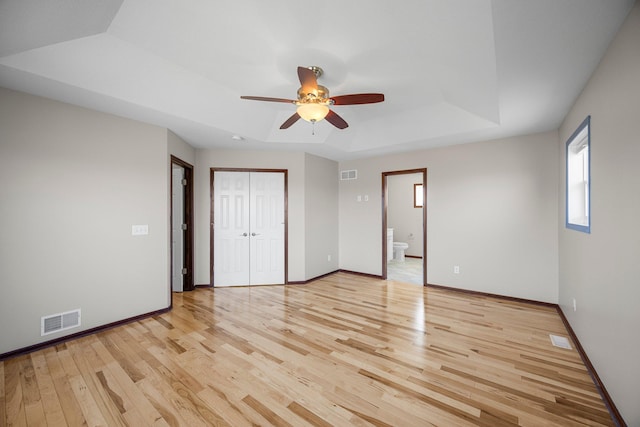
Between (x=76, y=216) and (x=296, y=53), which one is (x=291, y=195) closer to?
(x=296, y=53)

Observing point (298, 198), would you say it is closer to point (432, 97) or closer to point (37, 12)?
point (432, 97)

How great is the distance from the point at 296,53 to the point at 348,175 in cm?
339

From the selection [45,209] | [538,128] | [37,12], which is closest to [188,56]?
[37,12]

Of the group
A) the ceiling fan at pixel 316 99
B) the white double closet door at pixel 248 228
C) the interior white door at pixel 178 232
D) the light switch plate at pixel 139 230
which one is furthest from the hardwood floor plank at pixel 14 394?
the ceiling fan at pixel 316 99

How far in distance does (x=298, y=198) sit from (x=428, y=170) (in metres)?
2.38

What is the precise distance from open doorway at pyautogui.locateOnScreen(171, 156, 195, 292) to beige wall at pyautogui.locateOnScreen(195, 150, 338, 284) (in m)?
0.15

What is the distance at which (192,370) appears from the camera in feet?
6.98

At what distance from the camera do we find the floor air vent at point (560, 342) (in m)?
2.48

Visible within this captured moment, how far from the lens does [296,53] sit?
2285 mm

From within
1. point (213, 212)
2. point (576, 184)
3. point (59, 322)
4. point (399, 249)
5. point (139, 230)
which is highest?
point (576, 184)

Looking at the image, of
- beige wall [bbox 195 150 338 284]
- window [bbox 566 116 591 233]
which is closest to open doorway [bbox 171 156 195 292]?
beige wall [bbox 195 150 338 284]

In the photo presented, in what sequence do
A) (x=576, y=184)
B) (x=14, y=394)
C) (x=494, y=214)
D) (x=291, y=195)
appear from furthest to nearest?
(x=291, y=195), (x=494, y=214), (x=576, y=184), (x=14, y=394)

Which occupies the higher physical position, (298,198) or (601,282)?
(298,198)

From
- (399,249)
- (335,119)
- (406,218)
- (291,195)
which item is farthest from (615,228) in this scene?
(406,218)
